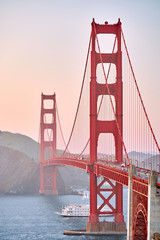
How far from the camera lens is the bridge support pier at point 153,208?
95.0 feet

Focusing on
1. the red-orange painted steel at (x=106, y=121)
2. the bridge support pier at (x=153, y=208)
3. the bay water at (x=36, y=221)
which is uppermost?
the red-orange painted steel at (x=106, y=121)

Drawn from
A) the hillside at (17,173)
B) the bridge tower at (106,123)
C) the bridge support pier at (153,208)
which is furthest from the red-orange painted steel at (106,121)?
the hillside at (17,173)

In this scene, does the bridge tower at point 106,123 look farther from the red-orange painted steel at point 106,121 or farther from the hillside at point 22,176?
the hillside at point 22,176

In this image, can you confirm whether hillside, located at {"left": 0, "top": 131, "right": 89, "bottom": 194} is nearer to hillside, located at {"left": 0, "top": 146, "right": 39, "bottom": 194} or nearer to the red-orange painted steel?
hillside, located at {"left": 0, "top": 146, "right": 39, "bottom": 194}

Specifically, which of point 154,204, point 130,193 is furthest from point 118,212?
point 154,204

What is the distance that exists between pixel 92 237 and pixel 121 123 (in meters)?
10.8

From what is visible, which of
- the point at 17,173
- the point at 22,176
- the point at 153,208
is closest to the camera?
the point at 153,208

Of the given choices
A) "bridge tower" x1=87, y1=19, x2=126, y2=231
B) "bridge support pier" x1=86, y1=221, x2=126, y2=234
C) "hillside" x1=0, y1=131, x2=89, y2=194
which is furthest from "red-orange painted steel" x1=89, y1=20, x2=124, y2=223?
"hillside" x1=0, y1=131, x2=89, y2=194

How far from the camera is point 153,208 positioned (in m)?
29.0

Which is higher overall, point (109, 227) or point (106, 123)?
point (106, 123)

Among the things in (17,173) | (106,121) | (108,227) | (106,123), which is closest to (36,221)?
(108,227)

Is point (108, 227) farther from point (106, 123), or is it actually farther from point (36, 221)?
point (36, 221)

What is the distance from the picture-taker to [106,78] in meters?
48.9

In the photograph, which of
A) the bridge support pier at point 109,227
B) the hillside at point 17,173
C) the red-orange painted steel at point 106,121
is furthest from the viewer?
the hillside at point 17,173
